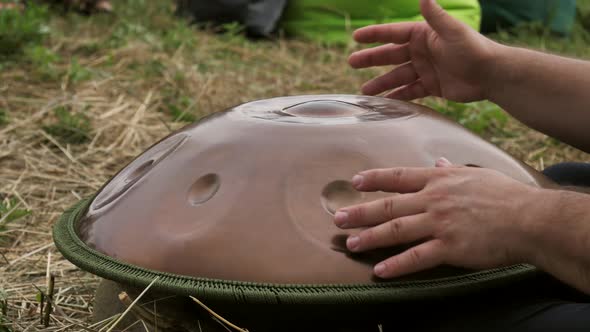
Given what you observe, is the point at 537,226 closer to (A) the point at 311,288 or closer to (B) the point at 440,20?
(A) the point at 311,288

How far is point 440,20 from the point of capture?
64.6 inches

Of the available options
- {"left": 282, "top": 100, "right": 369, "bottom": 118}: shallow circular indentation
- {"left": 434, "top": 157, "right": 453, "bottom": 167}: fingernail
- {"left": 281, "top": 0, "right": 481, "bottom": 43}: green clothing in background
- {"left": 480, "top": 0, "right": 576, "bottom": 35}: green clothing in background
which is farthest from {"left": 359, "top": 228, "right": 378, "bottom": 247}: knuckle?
{"left": 480, "top": 0, "right": 576, "bottom": 35}: green clothing in background

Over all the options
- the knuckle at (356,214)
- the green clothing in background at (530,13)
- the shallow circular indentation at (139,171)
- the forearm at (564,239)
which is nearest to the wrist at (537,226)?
the forearm at (564,239)

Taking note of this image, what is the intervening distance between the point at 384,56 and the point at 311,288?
83 centimetres

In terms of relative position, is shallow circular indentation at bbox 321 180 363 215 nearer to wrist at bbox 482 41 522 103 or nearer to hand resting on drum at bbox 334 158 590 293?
hand resting on drum at bbox 334 158 590 293

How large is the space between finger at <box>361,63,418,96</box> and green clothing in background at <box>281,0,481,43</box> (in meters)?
2.57

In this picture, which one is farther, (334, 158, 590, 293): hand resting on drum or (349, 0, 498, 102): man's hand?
(349, 0, 498, 102): man's hand

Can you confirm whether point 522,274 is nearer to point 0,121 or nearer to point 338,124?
point 338,124

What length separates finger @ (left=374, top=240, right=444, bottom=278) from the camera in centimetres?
118

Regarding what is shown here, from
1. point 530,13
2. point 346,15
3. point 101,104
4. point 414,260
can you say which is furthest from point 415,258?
point 530,13

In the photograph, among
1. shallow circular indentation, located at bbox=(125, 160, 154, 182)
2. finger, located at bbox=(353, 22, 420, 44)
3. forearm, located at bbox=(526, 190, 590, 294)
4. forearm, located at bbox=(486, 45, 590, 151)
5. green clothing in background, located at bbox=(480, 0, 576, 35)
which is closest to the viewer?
forearm, located at bbox=(526, 190, 590, 294)

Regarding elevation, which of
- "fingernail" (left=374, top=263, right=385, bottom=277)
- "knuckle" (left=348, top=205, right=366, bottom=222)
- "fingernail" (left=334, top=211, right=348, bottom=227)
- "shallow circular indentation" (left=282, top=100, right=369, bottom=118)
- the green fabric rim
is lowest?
the green fabric rim

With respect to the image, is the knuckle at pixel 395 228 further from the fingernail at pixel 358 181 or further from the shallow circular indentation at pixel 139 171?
the shallow circular indentation at pixel 139 171

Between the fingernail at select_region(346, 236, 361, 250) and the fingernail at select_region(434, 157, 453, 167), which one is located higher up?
the fingernail at select_region(434, 157, 453, 167)
